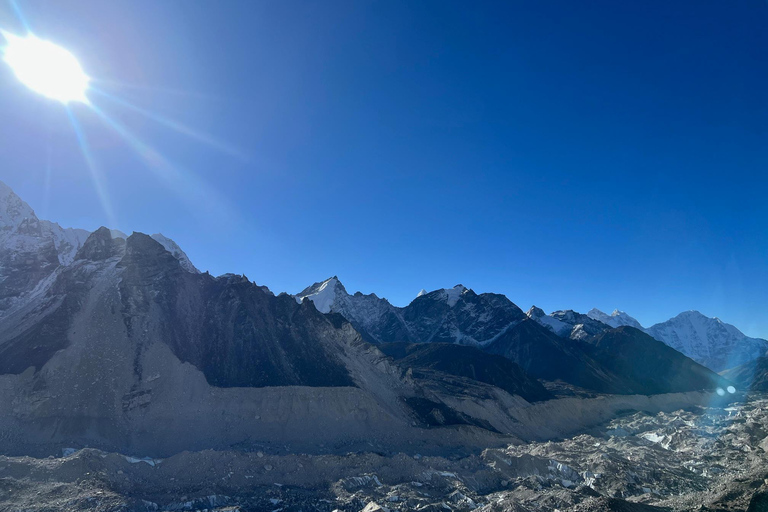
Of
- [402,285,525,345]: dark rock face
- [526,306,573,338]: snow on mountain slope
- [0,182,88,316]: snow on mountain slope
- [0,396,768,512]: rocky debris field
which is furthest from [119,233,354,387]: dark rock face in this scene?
[526,306,573,338]: snow on mountain slope

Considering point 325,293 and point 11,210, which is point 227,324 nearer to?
point 11,210

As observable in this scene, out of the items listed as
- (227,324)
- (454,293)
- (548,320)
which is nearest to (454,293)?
(454,293)

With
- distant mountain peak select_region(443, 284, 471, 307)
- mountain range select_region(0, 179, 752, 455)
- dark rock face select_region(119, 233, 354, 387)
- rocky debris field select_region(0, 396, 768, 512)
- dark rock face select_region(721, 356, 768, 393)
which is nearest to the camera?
rocky debris field select_region(0, 396, 768, 512)

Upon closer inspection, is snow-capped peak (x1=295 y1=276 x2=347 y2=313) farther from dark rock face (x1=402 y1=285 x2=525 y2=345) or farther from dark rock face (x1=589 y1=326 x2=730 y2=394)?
dark rock face (x1=589 y1=326 x2=730 y2=394)

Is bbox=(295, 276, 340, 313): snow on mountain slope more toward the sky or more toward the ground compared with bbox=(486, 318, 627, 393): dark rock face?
more toward the sky

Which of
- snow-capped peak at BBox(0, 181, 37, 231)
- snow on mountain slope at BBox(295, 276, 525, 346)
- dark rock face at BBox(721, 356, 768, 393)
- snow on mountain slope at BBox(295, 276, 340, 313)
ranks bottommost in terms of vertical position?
dark rock face at BBox(721, 356, 768, 393)

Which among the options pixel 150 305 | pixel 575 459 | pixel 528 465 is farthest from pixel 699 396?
pixel 150 305
